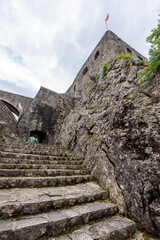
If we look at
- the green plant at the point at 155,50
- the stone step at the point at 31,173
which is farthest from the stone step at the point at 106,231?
the green plant at the point at 155,50

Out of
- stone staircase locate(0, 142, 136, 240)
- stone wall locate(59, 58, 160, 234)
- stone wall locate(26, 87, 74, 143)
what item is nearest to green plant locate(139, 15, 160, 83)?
stone wall locate(59, 58, 160, 234)

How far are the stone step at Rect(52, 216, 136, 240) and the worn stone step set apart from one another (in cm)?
9

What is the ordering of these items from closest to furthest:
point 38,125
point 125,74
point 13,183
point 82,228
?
point 82,228 → point 13,183 → point 125,74 → point 38,125

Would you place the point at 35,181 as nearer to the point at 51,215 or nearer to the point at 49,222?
the point at 51,215

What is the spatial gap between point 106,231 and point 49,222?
0.72 meters

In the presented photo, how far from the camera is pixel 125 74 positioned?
4426 mm

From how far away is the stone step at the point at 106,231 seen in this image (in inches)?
51.5

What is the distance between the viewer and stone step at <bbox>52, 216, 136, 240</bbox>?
131 cm

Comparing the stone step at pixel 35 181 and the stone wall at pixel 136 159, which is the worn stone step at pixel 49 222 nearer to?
→ the stone wall at pixel 136 159

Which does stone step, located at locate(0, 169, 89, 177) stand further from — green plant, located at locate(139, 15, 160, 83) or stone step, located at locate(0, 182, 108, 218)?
green plant, located at locate(139, 15, 160, 83)

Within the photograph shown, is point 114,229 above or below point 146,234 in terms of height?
above

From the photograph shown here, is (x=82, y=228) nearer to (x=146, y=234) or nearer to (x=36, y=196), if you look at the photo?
(x=36, y=196)

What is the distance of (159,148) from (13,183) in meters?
2.41

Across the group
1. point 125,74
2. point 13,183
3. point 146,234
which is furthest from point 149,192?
point 125,74
